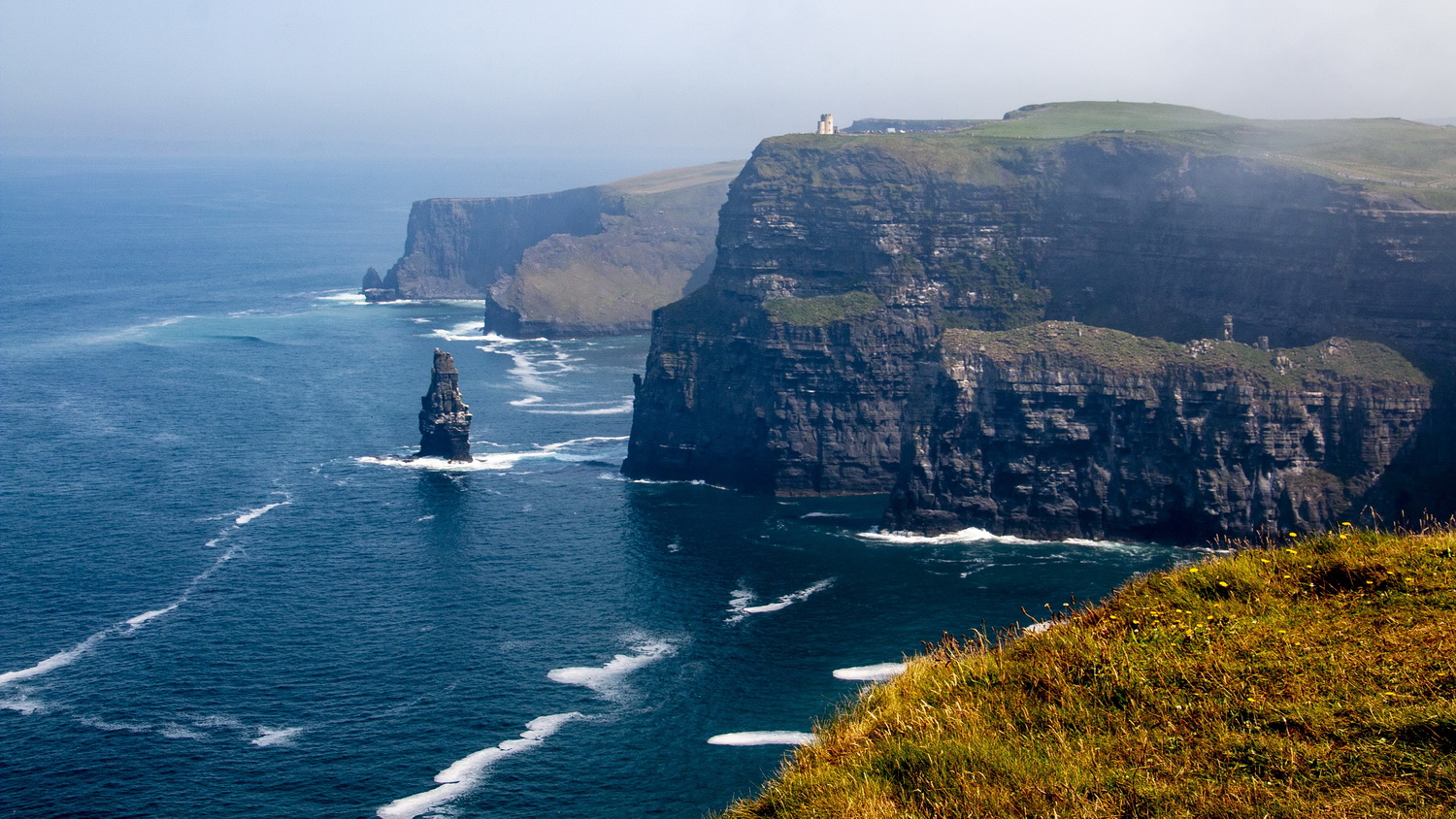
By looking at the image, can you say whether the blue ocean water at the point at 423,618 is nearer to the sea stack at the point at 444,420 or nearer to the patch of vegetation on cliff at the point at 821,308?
the sea stack at the point at 444,420

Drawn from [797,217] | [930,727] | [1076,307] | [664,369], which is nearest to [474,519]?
[664,369]

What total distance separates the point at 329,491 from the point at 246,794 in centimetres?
7468

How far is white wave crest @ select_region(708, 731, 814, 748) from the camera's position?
275 ft

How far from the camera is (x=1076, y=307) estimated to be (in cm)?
15850

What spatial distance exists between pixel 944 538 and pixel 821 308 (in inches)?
1487

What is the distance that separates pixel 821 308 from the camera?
160 meters

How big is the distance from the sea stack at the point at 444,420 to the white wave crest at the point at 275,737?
256 feet

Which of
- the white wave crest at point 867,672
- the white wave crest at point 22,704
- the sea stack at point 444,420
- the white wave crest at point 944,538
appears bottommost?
the white wave crest at point 867,672

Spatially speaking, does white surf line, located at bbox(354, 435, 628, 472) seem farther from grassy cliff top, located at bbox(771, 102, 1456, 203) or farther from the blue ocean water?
grassy cliff top, located at bbox(771, 102, 1456, 203)

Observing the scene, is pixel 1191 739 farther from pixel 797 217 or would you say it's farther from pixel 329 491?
pixel 797 217

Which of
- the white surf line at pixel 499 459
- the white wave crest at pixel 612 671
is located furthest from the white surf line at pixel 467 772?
the white surf line at pixel 499 459

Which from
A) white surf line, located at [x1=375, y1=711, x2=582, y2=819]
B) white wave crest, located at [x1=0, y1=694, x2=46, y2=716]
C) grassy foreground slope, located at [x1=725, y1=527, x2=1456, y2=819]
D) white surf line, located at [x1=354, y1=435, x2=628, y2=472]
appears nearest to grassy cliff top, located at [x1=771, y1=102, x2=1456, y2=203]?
→ white surf line, located at [x1=354, y1=435, x2=628, y2=472]

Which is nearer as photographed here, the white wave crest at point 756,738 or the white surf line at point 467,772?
the white surf line at point 467,772

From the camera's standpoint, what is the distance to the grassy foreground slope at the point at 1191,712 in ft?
71.7
